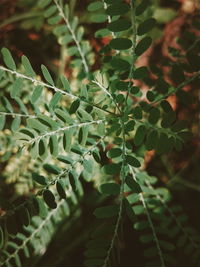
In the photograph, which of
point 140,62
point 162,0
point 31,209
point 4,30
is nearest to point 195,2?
point 162,0

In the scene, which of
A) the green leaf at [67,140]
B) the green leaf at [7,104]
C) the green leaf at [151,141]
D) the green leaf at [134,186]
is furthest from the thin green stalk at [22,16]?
the green leaf at [134,186]

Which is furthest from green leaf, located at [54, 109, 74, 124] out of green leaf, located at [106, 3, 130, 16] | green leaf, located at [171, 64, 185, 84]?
green leaf, located at [171, 64, 185, 84]

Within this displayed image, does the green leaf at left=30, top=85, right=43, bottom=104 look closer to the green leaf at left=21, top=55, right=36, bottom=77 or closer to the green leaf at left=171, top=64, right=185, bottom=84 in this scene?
the green leaf at left=21, top=55, right=36, bottom=77

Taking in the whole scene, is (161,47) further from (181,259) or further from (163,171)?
(181,259)

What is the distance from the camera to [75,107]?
103 cm

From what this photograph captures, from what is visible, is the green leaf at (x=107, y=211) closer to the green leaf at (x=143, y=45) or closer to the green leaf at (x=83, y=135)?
the green leaf at (x=83, y=135)

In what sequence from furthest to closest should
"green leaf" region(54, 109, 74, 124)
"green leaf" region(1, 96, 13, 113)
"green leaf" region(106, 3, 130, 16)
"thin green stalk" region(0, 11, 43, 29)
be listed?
"thin green stalk" region(0, 11, 43, 29), "green leaf" region(1, 96, 13, 113), "green leaf" region(54, 109, 74, 124), "green leaf" region(106, 3, 130, 16)

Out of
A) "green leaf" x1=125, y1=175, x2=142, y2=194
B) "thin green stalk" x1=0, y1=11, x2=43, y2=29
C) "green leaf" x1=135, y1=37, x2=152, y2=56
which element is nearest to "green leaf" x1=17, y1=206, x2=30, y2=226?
"green leaf" x1=125, y1=175, x2=142, y2=194

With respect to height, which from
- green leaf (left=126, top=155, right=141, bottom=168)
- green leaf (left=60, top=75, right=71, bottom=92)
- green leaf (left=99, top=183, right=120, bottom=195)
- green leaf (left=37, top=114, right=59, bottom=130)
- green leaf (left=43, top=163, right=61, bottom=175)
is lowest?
green leaf (left=99, top=183, right=120, bottom=195)

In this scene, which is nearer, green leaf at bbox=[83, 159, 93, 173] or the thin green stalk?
green leaf at bbox=[83, 159, 93, 173]

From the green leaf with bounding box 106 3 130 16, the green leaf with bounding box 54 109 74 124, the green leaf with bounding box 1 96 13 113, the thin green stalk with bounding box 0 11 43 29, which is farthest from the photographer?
the thin green stalk with bounding box 0 11 43 29

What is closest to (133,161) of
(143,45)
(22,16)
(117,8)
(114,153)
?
(114,153)

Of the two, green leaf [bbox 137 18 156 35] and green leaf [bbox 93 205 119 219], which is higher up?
green leaf [bbox 137 18 156 35]

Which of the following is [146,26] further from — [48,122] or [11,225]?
[11,225]
